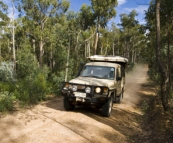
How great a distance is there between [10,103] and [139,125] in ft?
16.5

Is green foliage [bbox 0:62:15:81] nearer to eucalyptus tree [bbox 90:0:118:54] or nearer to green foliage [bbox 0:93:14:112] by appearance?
green foliage [bbox 0:93:14:112]

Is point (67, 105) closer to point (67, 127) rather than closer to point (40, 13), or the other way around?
point (67, 127)

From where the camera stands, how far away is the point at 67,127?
5.74 metres

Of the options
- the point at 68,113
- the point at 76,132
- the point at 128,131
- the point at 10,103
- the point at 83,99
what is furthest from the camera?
the point at 10,103

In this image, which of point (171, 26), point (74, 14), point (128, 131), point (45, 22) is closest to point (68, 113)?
point (128, 131)

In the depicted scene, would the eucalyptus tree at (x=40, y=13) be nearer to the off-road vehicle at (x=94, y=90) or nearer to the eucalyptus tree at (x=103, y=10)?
the eucalyptus tree at (x=103, y=10)

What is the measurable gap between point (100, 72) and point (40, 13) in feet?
57.1

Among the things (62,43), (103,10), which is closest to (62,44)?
(62,43)

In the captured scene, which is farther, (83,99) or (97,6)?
(97,6)

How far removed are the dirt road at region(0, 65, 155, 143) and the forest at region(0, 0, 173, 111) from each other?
1.42 m

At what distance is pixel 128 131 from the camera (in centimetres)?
607

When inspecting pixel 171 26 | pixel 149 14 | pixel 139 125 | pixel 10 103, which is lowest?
pixel 139 125

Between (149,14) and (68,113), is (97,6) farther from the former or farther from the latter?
(68,113)

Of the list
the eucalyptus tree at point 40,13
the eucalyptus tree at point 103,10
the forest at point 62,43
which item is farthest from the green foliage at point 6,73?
the eucalyptus tree at point 103,10
